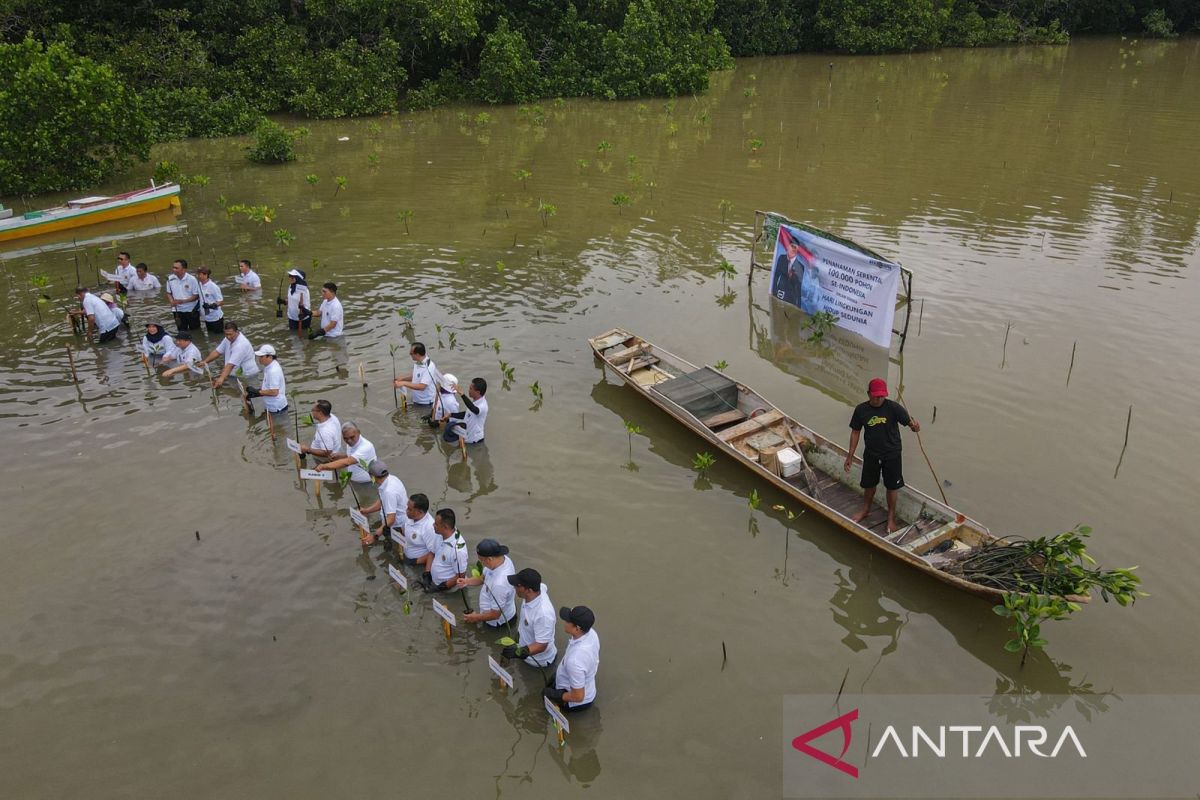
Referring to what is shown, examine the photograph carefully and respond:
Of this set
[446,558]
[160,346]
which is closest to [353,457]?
[446,558]

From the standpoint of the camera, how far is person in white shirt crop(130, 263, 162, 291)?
1733 centimetres

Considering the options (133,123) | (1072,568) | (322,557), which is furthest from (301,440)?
(133,123)

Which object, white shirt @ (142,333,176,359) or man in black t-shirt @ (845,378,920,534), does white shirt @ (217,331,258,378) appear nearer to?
white shirt @ (142,333,176,359)

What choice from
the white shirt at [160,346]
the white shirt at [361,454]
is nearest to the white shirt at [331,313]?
the white shirt at [160,346]

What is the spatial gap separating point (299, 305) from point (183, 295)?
8.04 feet

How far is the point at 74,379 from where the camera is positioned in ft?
46.8

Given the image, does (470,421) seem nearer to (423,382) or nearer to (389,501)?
(423,382)

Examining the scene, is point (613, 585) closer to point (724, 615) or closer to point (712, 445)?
point (724, 615)

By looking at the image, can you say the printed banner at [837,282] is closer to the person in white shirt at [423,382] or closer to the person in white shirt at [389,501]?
the person in white shirt at [423,382]

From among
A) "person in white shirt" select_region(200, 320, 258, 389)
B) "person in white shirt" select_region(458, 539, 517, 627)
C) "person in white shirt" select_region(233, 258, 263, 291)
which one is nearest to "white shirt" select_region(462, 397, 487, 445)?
"person in white shirt" select_region(458, 539, 517, 627)

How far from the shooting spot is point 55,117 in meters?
22.4

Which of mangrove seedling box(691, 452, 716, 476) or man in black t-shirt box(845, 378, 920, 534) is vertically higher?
man in black t-shirt box(845, 378, 920, 534)

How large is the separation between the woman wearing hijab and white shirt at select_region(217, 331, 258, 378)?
1.72m

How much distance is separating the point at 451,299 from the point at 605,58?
70.2ft
